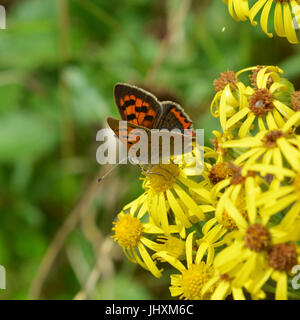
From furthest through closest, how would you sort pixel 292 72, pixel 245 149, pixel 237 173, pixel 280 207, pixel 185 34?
pixel 185 34
pixel 292 72
pixel 245 149
pixel 237 173
pixel 280 207

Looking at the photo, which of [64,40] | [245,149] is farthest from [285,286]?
[64,40]

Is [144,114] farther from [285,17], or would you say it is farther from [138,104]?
[285,17]

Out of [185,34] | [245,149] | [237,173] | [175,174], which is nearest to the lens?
[237,173]

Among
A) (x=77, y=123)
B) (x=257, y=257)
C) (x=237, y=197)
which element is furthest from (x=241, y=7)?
(x=77, y=123)

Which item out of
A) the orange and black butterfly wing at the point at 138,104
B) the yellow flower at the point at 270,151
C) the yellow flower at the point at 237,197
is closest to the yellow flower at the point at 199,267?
the yellow flower at the point at 237,197

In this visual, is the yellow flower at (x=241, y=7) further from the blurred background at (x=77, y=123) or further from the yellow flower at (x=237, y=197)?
the blurred background at (x=77, y=123)

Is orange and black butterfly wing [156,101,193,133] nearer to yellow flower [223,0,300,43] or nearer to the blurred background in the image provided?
yellow flower [223,0,300,43]

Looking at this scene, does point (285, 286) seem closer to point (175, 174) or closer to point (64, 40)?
point (175, 174)
